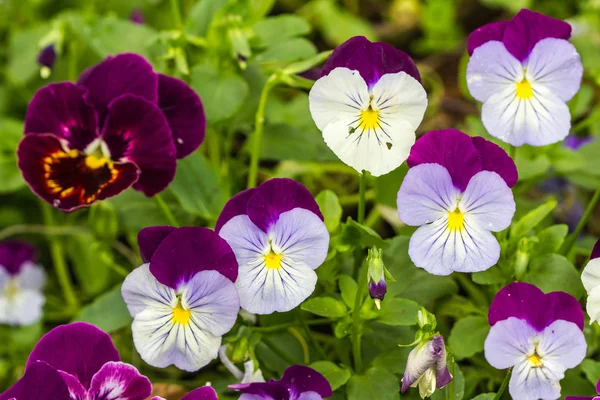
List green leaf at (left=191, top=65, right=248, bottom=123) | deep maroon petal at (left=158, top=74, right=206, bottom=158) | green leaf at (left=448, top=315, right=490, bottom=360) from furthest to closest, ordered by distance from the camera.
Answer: green leaf at (left=191, top=65, right=248, bottom=123) → deep maroon petal at (left=158, top=74, right=206, bottom=158) → green leaf at (left=448, top=315, right=490, bottom=360)

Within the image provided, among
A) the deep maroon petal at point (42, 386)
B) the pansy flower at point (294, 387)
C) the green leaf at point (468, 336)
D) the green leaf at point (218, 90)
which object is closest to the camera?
the deep maroon petal at point (42, 386)

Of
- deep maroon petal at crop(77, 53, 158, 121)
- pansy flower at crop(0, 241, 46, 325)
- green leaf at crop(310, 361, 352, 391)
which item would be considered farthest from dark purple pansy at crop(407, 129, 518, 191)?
pansy flower at crop(0, 241, 46, 325)

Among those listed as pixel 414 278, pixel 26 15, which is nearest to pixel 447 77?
pixel 26 15

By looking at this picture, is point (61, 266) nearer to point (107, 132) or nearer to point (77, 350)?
point (107, 132)

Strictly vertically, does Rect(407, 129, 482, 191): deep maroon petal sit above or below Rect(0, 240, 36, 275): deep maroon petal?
above

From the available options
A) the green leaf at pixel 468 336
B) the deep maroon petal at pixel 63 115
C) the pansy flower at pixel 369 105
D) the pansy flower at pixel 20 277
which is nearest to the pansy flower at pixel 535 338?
the green leaf at pixel 468 336

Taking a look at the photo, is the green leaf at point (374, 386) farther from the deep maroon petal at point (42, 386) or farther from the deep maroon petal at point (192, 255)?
the deep maroon petal at point (42, 386)

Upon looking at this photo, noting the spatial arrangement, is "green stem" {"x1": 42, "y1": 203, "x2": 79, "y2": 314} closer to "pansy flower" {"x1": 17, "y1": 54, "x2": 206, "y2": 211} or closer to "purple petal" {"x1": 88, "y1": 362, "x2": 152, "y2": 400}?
"pansy flower" {"x1": 17, "y1": 54, "x2": 206, "y2": 211}

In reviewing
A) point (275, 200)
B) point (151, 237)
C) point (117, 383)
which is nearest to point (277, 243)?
point (275, 200)
